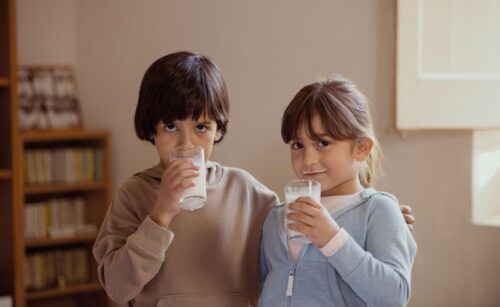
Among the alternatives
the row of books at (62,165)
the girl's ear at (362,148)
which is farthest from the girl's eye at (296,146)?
the row of books at (62,165)

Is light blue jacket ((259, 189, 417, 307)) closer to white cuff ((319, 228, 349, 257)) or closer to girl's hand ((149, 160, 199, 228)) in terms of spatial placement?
white cuff ((319, 228, 349, 257))

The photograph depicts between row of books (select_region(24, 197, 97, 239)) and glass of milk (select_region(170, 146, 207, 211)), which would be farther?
row of books (select_region(24, 197, 97, 239))

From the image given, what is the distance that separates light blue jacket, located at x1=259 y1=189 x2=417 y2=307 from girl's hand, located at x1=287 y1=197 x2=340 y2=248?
0.04 meters

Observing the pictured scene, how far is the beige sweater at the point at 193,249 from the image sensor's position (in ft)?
5.55

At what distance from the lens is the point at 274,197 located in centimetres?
189

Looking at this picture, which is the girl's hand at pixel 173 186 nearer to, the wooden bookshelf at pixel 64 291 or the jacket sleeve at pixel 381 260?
the jacket sleeve at pixel 381 260

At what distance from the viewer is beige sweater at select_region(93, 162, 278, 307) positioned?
1691mm

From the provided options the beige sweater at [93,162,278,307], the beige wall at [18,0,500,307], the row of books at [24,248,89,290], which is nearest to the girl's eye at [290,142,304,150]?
the beige sweater at [93,162,278,307]

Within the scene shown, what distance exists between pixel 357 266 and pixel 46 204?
2929mm

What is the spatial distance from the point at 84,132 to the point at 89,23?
2.07ft

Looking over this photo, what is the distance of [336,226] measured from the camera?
1530 millimetres

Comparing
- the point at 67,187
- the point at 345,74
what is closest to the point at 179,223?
the point at 345,74

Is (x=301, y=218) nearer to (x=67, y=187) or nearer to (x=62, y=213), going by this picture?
(x=67, y=187)

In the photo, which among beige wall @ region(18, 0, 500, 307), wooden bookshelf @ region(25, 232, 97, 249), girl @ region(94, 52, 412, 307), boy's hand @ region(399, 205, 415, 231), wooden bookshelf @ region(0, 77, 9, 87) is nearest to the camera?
girl @ region(94, 52, 412, 307)
